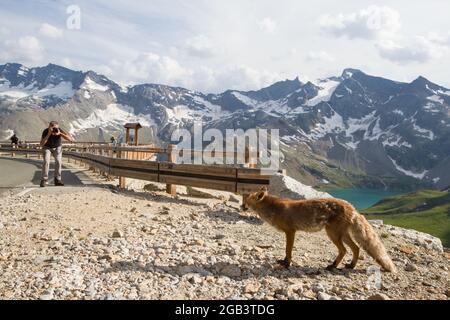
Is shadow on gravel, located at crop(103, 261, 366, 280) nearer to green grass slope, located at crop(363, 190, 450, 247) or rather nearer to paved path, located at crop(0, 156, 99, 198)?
paved path, located at crop(0, 156, 99, 198)

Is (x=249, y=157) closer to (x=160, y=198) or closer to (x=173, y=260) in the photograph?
(x=160, y=198)

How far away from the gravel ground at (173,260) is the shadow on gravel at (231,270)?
17mm

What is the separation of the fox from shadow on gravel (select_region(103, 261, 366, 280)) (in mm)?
177

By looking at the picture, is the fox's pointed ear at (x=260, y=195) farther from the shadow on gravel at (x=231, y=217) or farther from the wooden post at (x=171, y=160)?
the wooden post at (x=171, y=160)

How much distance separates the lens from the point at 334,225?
736 cm

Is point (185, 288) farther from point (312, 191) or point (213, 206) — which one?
point (312, 191)

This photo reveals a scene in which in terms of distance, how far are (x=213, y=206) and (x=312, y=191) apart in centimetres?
320

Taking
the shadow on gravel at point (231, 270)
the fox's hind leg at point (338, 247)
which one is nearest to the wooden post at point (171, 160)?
the shadow on gravel at point (231, 270)

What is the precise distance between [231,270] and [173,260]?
3.60ft

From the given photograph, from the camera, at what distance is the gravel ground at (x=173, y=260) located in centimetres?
619

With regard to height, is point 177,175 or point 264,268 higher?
point 177,175

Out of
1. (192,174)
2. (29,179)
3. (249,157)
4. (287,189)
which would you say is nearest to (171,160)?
(192,174)

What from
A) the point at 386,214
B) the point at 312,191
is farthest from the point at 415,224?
the point at 312,191

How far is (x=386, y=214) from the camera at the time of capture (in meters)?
182
